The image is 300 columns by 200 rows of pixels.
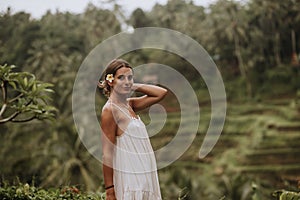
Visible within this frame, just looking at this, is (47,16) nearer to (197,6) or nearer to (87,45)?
(87,45)

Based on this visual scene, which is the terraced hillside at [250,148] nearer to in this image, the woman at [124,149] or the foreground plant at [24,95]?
the foreground plant at [24,95]

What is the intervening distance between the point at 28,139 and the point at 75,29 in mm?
3052

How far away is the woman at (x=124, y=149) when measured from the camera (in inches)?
70.1

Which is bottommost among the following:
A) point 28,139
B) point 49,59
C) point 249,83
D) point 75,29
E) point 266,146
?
point 266,146

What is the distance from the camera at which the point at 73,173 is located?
8555mm

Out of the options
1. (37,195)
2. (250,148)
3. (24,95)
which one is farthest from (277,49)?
(37,195)

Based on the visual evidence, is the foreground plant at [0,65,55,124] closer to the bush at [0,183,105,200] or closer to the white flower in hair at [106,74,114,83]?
the bush at [0,183,105,200]

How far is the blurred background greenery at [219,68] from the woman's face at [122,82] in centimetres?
742

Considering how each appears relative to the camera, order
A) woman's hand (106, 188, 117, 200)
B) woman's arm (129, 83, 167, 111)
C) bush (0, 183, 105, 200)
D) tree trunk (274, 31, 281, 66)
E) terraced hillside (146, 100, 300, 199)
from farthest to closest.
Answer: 1. tree trunk (274, 31, 281, 66)
2. terraced hillside (146, 100, 300, 199)
3. bush (0, 183, 105, 200)
4. woman's arm (129, 83, 167, 111)
5. woman's hand (106, 188, 117, 200)

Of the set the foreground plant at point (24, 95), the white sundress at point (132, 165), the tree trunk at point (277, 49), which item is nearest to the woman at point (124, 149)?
the white sundress at point (132, 165)

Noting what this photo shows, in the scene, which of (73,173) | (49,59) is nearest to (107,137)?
(73,173)

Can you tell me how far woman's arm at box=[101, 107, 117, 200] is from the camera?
5.76 ft

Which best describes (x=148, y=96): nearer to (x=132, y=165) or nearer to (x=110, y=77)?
(x=110, y=77)

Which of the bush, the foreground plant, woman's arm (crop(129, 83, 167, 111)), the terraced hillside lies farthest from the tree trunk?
woman's arm (crop(129, 83, 167, 111))
